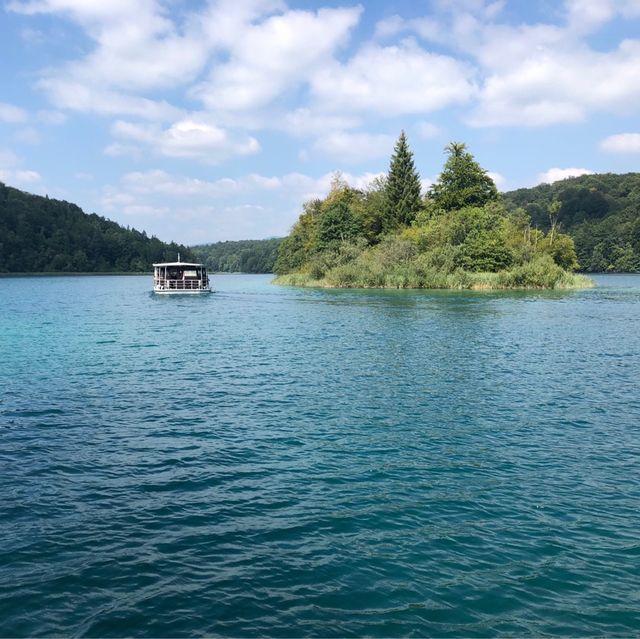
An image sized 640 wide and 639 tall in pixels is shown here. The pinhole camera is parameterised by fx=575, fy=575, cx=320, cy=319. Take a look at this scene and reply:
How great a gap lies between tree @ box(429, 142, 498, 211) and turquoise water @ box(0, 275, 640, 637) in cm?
8193

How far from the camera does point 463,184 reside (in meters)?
104

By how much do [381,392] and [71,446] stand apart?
10.2 metres

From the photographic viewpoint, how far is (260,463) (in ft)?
41.5

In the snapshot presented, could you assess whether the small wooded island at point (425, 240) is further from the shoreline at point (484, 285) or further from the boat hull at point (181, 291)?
the boat hull at point (181, 291)

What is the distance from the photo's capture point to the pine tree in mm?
110062

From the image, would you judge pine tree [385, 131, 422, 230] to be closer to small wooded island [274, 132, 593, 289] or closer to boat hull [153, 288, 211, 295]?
small wooded island [274, 132, 593, 289]

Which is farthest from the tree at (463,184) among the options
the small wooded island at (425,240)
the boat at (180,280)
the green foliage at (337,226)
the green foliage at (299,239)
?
the boat at (180,280)

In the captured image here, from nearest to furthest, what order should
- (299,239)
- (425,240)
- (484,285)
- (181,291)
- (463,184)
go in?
(484,285), (181,291), (425,240), (463,184), (299,239)

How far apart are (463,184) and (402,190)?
1221 centimetres

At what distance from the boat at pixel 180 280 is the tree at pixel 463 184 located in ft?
151

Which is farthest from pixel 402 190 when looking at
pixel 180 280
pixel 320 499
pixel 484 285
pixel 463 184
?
pixel 320 499

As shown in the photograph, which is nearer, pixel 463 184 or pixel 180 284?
pixel 180 284

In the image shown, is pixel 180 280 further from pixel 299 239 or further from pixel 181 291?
pixel 299 239

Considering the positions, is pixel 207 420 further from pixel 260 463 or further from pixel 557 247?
pixel 557 247
